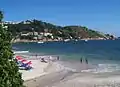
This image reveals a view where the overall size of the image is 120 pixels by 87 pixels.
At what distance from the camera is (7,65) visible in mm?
10828

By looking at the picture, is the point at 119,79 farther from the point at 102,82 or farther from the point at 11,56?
the point at 11,56

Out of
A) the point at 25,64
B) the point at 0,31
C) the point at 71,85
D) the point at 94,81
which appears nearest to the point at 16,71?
the point at 0,31

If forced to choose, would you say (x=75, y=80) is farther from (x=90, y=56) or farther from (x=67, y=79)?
(x=90, y=56)

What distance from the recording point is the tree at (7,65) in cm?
1053

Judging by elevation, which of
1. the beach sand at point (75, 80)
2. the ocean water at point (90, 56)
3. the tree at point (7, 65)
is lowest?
the beach sand at point (75, 80)

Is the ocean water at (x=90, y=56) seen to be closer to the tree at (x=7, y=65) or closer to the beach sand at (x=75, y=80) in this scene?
the beach sand at (x=75, y=80)

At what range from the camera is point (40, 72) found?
45406 millimetres

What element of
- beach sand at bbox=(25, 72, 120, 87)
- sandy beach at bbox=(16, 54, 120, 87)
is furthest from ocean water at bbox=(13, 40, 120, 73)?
beach sand at bbox=(25, 72, 120, 87)

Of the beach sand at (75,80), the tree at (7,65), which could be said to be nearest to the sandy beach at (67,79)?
the beach sand at (75,80)

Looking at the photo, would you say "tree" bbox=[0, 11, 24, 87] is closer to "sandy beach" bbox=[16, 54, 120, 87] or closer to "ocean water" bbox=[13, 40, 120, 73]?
"sandy beach" bbox=[16, 54, 120, 87]

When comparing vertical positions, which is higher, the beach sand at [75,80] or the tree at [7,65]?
the tree at [7,65]

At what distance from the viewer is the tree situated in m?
10.5

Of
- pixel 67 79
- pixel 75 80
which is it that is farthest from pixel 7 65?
pixel 67 79

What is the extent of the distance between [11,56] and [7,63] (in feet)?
1.26
